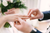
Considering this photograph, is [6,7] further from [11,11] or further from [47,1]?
[47,1]

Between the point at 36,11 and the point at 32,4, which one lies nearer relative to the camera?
the point at 36,11

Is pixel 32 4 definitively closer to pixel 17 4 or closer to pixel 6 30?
pixel 17 4

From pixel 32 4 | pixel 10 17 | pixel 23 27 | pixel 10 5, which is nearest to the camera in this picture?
pixel 23 27

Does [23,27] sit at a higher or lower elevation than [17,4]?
lower

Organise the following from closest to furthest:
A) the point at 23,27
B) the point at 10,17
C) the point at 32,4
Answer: the point at 23,27 < the point at 10,17 < the point at 32,4

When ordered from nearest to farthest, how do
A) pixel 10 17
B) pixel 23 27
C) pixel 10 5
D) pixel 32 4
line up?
pixel 23 27 < pixel 10 17 < pixel 10 5 < pixel 32 4

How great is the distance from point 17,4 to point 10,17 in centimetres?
18

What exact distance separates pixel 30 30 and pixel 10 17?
18 centimetres

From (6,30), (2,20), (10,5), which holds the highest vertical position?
(10,5)

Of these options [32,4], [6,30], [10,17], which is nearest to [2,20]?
[10,17]

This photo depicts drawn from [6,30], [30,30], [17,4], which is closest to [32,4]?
[17,4]

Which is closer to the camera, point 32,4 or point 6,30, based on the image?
point 6,30

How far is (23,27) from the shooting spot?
1.19 ft

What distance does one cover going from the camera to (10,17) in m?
0.46
